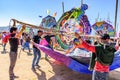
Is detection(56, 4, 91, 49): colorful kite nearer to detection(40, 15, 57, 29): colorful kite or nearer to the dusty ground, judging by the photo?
detection(40, 15, 57, 29): colorful kite

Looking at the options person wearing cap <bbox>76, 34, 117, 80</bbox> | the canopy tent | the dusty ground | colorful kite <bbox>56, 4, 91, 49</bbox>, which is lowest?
the dusty ground

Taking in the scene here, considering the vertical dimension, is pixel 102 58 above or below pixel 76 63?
above

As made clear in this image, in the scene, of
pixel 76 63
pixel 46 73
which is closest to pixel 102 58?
pixel 76 63

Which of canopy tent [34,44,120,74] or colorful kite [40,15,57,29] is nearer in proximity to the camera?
canopy tent [34,44,120,74]

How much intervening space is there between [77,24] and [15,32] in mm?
9138

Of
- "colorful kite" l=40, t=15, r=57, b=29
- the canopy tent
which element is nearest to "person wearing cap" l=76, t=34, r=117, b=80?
the canopy tent

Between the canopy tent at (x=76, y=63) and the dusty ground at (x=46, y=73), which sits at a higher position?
the canopy tent at (x=76, y=63)

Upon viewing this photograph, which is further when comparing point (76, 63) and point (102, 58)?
point (76, 63)

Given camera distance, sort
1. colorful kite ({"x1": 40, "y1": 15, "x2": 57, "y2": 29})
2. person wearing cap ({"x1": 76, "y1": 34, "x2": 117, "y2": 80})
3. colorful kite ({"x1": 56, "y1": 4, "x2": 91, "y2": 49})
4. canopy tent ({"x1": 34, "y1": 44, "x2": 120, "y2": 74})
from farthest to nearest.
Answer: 1. colorful kite ({"x1": 40, "y1": 15, "x2": 57, "y2": 29})
2. colorful kite ({"x1": 56, "y1": 4, "x2": 91, "y2": 49})
3. canopy tent ({"x1": 34, "y1": 44, "x2": 120, "y2": 74})
4. person wearing cap ({"x1": 76, "y1": 34, "x2": 117, "y2": 80})

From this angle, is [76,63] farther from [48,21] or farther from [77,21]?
[48,21]

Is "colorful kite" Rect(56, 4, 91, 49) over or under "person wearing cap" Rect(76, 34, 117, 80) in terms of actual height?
over

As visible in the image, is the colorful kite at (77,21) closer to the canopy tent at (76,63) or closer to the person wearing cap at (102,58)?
the canopy tent at (76,63)

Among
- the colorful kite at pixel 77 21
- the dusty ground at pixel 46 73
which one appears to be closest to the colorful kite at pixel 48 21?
the colorful kite at pixel 77 21

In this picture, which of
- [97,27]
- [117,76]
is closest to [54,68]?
[117,76]
